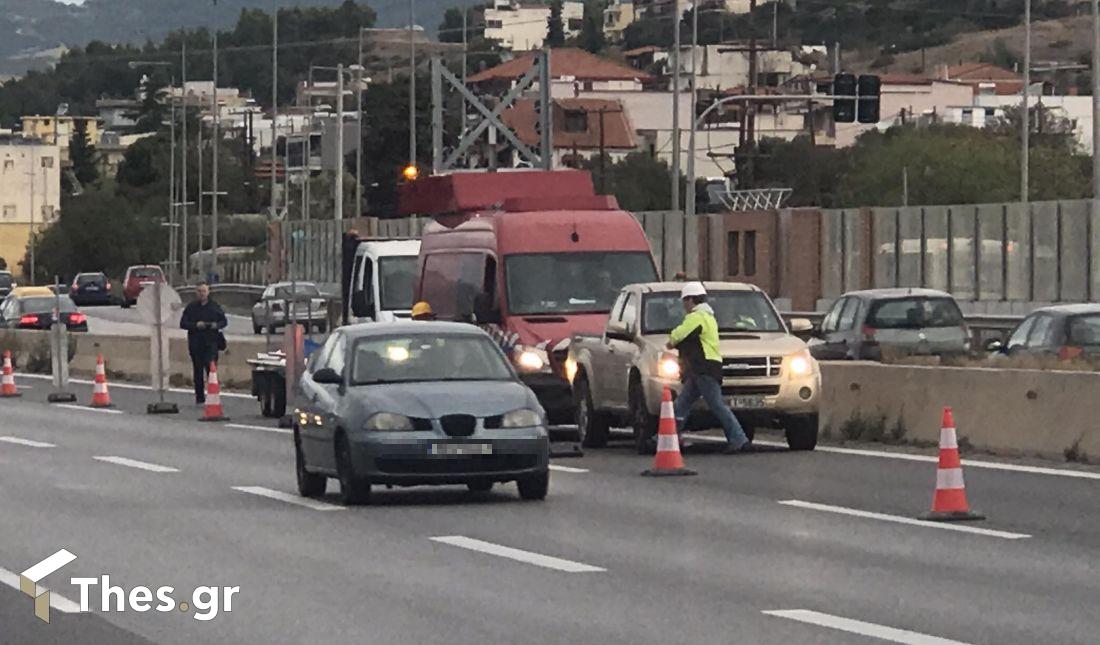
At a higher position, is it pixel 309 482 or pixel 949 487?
pixel 949 487

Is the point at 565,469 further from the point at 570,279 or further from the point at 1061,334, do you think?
the point at 1061,334

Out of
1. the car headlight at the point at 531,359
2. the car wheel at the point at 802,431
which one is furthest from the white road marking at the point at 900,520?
the car headlight at the point at 531,359

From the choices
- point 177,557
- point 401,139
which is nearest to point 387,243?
point 177,557

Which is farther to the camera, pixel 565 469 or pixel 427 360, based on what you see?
pixel 565 469

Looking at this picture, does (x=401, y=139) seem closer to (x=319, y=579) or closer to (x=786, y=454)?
(x=786, y=454)

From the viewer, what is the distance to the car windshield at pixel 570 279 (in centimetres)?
3023

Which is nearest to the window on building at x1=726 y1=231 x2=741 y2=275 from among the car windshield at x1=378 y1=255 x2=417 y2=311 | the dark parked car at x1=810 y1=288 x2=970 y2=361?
the dark parked car at x1=810 y1=288 x2=970 y2=361

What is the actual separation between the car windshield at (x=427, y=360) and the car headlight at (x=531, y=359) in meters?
6.65

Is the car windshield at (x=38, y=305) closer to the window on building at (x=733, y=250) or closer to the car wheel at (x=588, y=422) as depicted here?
the window on building at (x=733, y=250)

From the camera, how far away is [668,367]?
27484 millimetres

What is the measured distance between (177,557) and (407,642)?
15.0 ft

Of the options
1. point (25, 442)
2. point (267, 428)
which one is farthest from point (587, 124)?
point (25, 442)

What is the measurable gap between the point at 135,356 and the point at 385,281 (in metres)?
20.6

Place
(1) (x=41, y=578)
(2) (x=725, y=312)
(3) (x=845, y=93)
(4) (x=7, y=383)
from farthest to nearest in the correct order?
(3) (x=845, y=93) < (4) (x=7, y=383) < (2) (x=725, y=312) < (1) (x=41, y=578)
